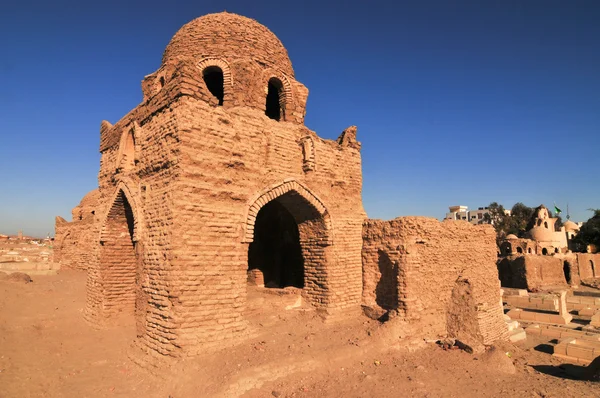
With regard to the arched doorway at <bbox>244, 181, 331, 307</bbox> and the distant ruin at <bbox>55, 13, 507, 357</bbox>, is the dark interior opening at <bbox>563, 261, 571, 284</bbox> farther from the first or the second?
the arched doorway at <bbox>244, 181, 331, 307</bbox>

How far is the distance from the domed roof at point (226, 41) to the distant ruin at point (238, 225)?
40 millimetres

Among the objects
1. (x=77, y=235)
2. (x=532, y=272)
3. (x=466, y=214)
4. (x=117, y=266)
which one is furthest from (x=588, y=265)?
(x=466, y=214)

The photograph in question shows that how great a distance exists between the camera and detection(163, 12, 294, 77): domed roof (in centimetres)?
1047

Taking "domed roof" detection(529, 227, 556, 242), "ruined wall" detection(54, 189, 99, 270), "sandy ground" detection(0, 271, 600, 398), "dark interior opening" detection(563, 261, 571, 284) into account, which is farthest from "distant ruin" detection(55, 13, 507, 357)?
"domed roof" detection(529, 227, 556, 242)

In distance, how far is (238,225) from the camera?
7.57 meters

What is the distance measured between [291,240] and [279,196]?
12.4 feet

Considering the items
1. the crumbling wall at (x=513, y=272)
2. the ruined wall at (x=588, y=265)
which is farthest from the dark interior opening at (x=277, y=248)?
the ruined wall at (x=588, y=265)

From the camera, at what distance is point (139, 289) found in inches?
310

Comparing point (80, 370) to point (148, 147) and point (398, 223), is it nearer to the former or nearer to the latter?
point (148, 147)

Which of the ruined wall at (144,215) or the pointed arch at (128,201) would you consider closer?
the ruined wall at (144,215)

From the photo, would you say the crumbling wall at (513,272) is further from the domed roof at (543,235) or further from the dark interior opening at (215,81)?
the dark interior opening at (215,81)

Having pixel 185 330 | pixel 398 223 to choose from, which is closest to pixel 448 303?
pixel 398 223

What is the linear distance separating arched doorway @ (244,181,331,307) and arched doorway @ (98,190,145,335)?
325 centimetres

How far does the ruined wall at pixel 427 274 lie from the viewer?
366 inches
